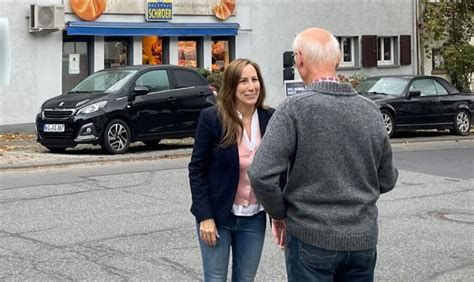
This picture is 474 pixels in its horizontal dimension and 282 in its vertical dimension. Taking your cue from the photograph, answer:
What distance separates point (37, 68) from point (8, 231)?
511 inches

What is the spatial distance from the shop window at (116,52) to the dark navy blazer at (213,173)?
1831cm

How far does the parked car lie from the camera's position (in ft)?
60.8

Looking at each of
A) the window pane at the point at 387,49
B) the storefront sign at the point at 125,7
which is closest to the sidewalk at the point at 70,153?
the storefront sign at the point at 125,7

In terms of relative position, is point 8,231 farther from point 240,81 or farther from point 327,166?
point 327,166

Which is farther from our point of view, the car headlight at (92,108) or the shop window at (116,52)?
the shop window at (116,52)

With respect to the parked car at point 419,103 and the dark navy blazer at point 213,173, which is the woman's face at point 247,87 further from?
the parked car at point 419,103

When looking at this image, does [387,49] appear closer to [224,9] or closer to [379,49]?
[379,49]

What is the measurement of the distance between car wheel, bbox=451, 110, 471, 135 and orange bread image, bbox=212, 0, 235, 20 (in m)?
7.89

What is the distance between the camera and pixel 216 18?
2297 centimetres

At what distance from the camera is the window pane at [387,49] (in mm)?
27141

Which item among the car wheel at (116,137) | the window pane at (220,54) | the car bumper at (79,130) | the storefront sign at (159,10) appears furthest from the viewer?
the window pane at (220,54)

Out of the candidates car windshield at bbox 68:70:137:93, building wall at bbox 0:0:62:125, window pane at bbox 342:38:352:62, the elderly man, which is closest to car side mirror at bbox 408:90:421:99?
window pane at bbox 342:38:352:62

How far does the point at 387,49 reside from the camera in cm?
2723

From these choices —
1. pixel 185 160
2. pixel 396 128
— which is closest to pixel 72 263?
pixel 185 160
